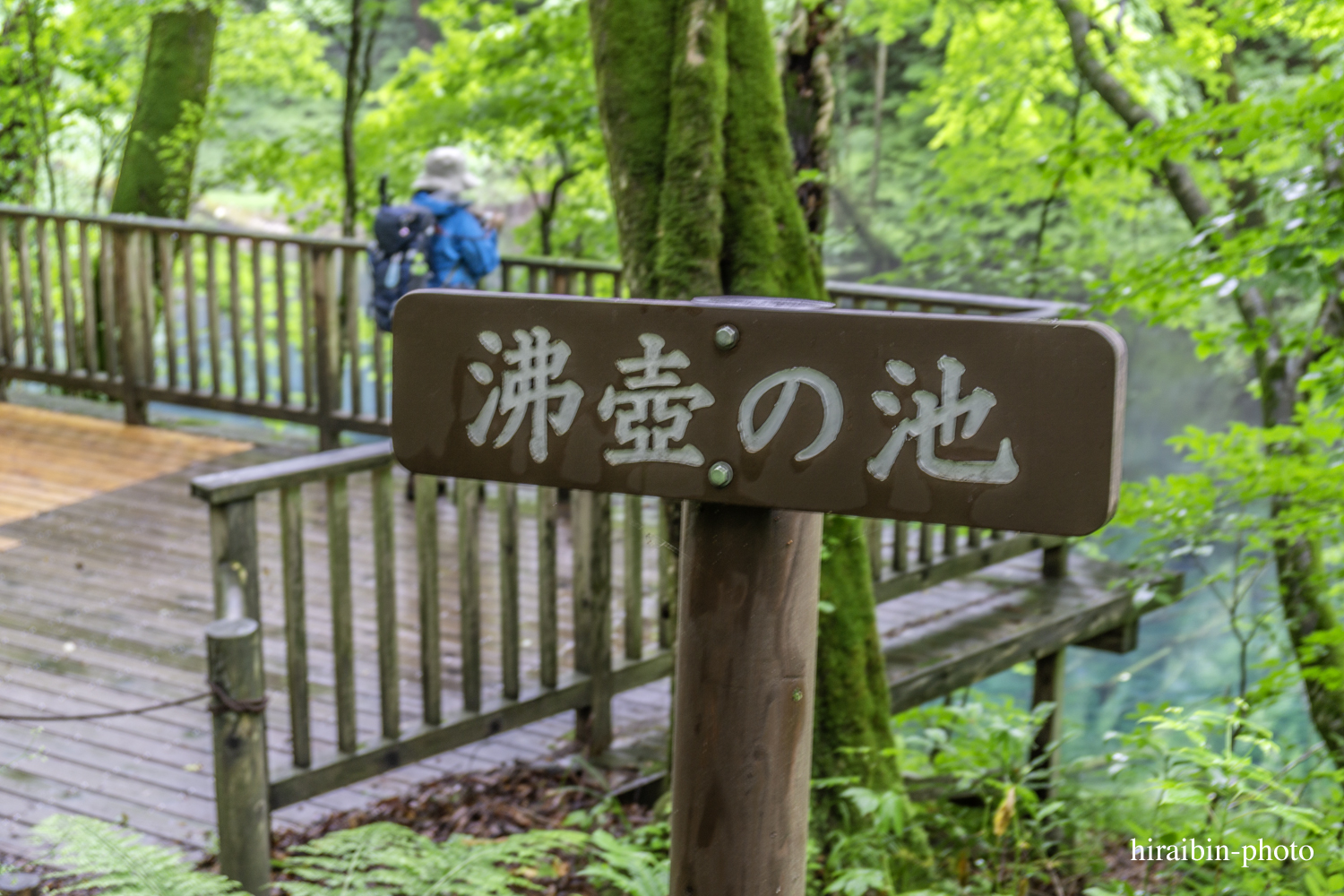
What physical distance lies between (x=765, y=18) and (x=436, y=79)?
5932 mm

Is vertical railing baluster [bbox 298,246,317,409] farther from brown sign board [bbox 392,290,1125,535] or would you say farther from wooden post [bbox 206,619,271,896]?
brown sign board [bbox 392,290,1125,535]

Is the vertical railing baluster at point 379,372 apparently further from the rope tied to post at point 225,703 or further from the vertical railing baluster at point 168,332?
the rope tied to post at point 225,703

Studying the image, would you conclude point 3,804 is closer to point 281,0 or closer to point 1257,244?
point 1257,244

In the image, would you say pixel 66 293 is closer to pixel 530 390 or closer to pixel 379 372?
pixel 379 372

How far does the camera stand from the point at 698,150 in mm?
3047

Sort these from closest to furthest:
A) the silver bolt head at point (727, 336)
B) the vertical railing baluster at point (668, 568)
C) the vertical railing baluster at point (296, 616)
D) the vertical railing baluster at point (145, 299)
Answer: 1. the silver bolt head at point (727, 336)
2. the vertical railing baluster at point (296, 616)
3. the vertical railing baluster at point (668, 568)
4. the vertical railing baluster at point (145, 299)

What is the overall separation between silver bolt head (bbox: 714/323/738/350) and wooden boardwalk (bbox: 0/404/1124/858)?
2519 millimetres

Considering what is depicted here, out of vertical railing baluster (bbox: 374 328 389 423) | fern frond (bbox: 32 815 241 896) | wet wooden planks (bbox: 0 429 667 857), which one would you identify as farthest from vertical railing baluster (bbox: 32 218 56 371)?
fern frond (bbox: 32 815 241 896)

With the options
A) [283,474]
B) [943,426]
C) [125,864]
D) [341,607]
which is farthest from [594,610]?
[943,426]

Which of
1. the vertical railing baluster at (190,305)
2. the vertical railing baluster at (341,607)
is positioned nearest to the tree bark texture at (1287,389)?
the vertical railing baluster at (341,607)

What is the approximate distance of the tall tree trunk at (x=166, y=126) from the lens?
29.8 feet

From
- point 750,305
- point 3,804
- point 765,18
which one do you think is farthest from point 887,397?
point 3,804

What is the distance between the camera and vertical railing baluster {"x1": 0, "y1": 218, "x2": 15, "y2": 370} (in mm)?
7082

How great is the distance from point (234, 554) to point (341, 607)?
39cm
